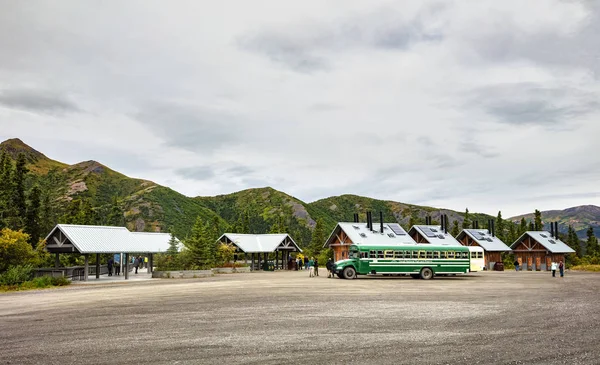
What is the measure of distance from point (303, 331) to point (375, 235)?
52.2 meters

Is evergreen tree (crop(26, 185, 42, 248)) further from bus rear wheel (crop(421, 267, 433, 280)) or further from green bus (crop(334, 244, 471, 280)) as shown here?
bus rear wheel (crop(421, 267, 433, 280))

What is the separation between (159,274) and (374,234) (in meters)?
31.1

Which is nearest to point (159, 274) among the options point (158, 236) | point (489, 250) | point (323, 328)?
point (158, 236)

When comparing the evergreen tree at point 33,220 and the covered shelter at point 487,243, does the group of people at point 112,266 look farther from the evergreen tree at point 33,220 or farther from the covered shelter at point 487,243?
the covered shelter at point 487,243

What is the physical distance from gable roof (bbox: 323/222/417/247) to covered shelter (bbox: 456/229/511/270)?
37.8 feet

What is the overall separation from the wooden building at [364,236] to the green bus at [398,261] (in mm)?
21429

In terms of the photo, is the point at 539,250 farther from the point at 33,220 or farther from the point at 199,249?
the point at 33,220

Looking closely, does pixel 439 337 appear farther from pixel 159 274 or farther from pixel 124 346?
pixel 159 274

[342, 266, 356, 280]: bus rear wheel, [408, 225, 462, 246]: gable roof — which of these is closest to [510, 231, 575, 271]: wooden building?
[408, 225, 462, 246]: gable roof

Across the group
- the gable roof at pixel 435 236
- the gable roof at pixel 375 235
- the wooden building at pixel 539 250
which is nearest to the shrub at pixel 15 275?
the gable roof at pixel 375 235

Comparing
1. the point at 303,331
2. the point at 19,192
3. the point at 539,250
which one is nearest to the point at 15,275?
the point at 19,192

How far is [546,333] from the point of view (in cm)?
1278

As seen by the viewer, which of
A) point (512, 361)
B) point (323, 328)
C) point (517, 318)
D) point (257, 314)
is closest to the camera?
point (512, 361)

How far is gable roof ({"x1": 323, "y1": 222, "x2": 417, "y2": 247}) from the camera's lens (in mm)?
62438
